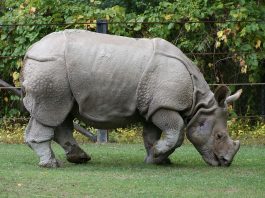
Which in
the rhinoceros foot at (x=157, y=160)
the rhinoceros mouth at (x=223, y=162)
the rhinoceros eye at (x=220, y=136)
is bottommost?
the rhinoceros foot at (x=157, y=160)

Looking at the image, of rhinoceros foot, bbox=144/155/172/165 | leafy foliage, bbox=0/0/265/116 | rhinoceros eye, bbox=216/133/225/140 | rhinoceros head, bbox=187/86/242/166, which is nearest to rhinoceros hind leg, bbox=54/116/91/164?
rhinoceros foot, bbox=144/155/172/165

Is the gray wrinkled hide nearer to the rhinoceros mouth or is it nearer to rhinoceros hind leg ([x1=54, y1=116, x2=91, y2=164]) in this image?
rhinoceros hind leg ([x1=54, y1=116, x2=91, y2=164])

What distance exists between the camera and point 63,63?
11.0 metres

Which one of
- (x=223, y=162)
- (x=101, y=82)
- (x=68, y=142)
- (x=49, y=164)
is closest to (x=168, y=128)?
(x=223, y=162)

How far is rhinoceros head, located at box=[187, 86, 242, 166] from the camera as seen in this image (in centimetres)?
1131

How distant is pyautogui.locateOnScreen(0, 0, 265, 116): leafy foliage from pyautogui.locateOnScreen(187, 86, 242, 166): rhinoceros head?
187 inches

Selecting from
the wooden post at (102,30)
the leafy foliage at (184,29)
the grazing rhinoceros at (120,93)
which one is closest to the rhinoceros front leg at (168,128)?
the grazing rhinoceros at (120,93)

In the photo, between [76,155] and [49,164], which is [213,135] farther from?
[49,164]

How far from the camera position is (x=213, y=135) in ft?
37.2

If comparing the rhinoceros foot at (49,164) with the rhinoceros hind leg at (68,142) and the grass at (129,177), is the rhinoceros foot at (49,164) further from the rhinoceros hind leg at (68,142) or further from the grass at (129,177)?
the rhinoceros hind leg at (68,142)

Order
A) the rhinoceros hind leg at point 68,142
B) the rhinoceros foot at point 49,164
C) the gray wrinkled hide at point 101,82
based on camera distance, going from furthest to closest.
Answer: the rhinoceros hind leg at point 68,142
the rhinoceros foot at point 49,164
the gray wrinkled hide at point 101,82

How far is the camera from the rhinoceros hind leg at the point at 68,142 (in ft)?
38.0

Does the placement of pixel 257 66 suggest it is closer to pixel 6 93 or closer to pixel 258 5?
pixel 258 5

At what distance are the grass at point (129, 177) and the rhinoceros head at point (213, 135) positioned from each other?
0.53ft
